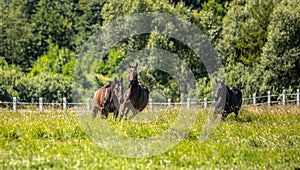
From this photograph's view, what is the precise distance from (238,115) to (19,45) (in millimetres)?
62215

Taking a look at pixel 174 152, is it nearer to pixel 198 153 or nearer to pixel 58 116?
pixel 198 153

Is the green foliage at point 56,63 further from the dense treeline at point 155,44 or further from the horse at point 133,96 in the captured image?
the horse at point 133,96

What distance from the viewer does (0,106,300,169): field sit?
1377 cm

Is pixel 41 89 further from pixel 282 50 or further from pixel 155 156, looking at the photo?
pixel 155 156

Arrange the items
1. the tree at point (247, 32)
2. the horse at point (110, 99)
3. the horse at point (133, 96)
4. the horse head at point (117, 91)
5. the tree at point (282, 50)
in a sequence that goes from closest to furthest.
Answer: the horse at point (133, 96), the horse at point (110, 99), the horse head at point (117, 91), the tree at point (282, 50), the tree at point (247, 32)

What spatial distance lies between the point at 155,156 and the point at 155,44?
45731 millimetres

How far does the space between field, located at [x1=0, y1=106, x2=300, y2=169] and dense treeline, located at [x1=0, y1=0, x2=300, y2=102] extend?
103ft

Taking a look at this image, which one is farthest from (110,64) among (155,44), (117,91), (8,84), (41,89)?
(117,91)

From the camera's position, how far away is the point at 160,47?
198 feet

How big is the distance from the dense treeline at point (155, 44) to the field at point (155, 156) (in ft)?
103

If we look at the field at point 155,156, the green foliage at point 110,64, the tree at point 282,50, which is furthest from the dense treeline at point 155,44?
the field at point 155,156

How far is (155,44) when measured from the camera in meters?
60.0

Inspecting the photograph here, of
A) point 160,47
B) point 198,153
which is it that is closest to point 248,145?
point 198,153

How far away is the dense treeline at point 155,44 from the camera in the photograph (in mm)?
50719
